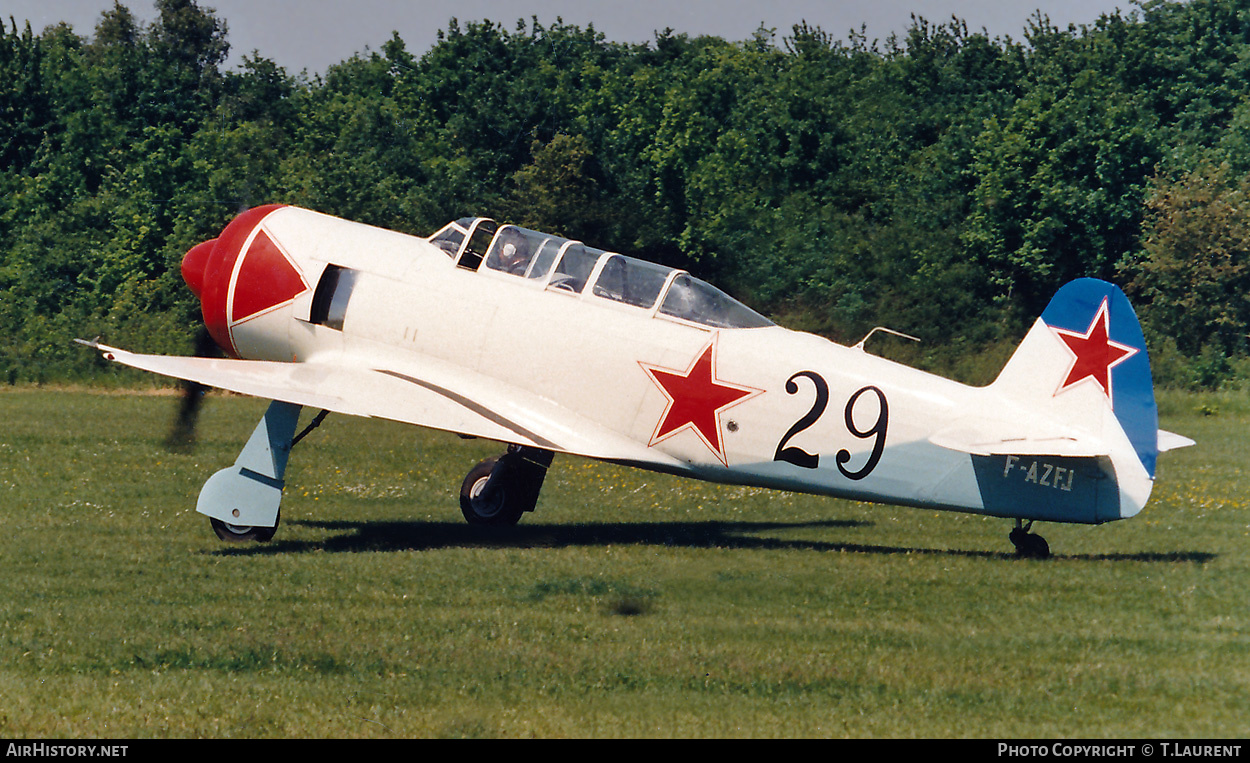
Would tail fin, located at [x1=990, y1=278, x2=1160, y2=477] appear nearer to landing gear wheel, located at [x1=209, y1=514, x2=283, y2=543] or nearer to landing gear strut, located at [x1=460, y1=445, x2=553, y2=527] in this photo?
landing gear strut, located at [x1=460, y1=445, x2=553, y2=527]

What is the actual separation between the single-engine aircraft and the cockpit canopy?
2 cm

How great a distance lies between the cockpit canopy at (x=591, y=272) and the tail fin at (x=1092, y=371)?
7.33 feet

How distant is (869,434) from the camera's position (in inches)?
407

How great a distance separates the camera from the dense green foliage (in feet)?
98.4

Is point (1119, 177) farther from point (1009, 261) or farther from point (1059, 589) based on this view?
point (1059, 589)

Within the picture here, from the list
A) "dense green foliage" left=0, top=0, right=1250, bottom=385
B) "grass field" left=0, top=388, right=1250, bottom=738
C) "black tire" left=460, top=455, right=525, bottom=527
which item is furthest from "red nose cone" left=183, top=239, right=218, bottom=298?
"dense green foliage" left=0, top=0, right=1250, bottom=385

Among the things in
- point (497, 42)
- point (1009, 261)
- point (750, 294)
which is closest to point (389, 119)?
point (497, 42)

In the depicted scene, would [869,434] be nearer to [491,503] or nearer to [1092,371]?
[1092,371]

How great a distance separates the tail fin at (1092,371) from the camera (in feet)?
32.1

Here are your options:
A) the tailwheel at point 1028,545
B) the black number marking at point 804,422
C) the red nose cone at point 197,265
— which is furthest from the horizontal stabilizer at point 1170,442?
the red nose cone at point 197,265

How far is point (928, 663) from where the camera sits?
7402 millimetres

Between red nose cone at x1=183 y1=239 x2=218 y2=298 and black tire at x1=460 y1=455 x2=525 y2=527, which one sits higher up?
red nose cone at x1=183 y1=239 x2=218 y2=298

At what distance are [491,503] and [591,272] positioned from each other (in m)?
2.61
